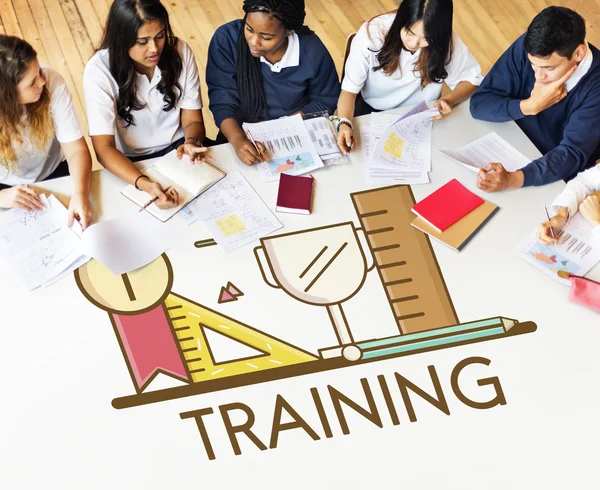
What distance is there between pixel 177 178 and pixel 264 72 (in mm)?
559

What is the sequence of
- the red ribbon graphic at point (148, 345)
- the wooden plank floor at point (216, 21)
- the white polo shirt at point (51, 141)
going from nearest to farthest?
the red ribbon graphic at point (148, 345) → the white polo shirt at point (51, 141) → the wooden plank floor at point (216, 21)

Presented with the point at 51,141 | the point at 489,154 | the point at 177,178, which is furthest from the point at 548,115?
the point at 51,141

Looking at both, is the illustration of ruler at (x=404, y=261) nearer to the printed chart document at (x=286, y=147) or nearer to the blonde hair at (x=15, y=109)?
the printed chart document at (x=286, y=147)

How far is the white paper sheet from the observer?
1766 mm

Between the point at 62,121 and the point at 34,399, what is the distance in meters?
0.86

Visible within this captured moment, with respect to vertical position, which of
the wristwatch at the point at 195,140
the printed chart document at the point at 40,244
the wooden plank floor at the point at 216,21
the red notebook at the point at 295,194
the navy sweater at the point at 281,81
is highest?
the wooden plank floor at the point at 216,21

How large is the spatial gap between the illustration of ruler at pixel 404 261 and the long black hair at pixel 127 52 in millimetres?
720

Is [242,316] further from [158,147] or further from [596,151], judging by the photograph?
[596,151]

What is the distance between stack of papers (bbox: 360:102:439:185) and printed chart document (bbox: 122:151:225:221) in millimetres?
477

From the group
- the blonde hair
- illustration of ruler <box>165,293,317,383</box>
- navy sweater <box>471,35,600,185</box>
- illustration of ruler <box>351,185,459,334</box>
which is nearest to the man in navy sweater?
navy sweater <box>471,35,600,185</box>

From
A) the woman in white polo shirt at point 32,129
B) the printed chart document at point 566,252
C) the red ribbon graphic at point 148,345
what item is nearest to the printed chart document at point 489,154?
the printed chart document at point 566,252

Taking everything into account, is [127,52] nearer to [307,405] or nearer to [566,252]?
[307,405]

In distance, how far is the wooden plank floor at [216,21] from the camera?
3410 millimetres

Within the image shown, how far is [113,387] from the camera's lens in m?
1.56
